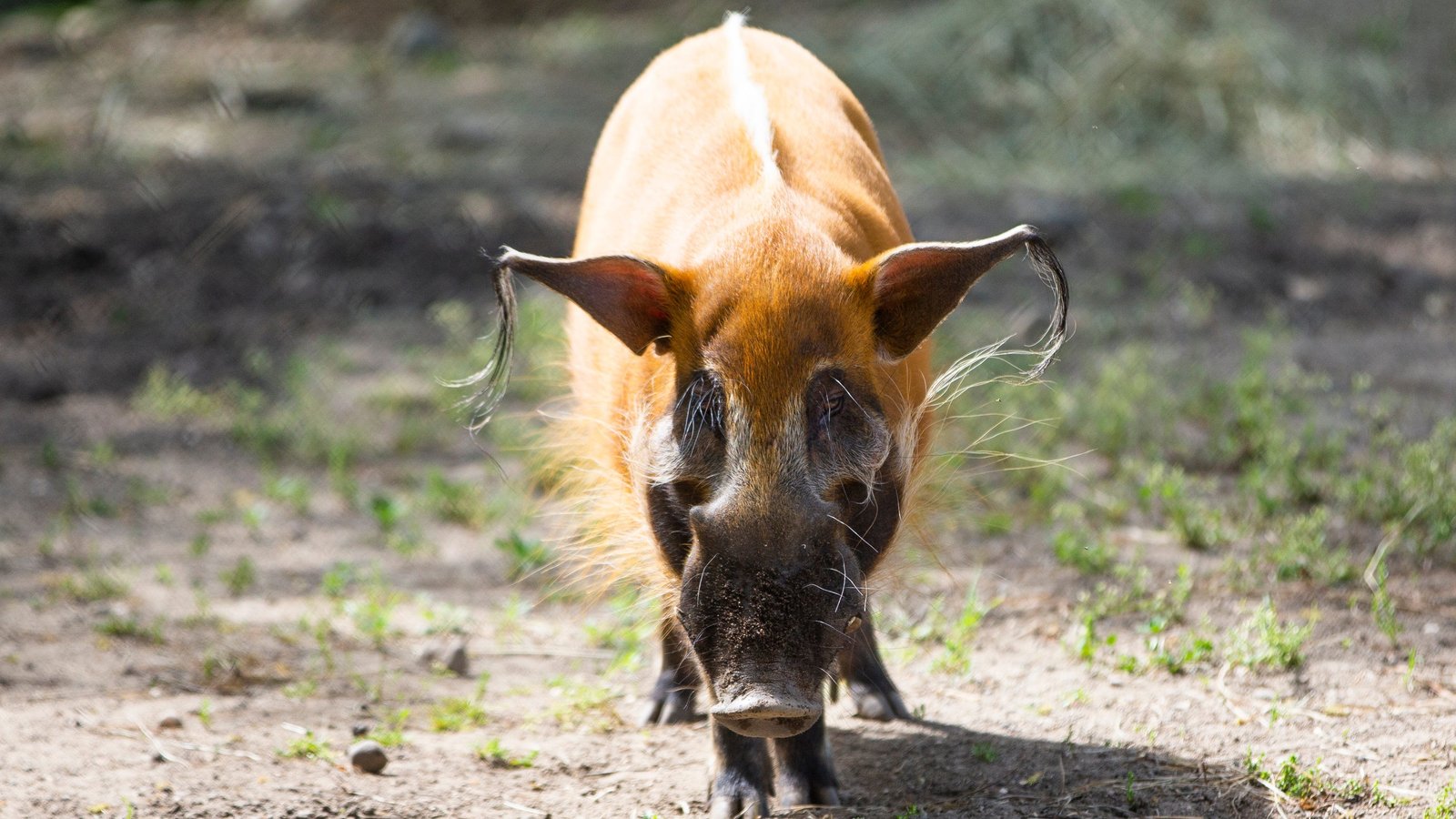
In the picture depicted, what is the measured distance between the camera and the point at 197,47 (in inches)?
473

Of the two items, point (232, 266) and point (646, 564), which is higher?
point (232, 266)

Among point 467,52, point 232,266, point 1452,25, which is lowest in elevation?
point 232,266

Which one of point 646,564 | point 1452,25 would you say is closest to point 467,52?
point 1452,25

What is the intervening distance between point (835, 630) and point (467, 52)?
9769mm

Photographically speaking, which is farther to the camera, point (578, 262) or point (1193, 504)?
point (1193, 504)

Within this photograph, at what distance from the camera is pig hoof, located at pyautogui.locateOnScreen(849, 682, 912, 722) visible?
396 centimetres

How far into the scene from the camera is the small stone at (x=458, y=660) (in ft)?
14.5

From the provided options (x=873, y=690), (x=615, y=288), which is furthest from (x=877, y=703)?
(x=615, y=288)

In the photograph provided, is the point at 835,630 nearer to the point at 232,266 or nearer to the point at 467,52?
the point at 232,266

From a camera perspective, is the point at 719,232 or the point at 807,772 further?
the point at 807,772

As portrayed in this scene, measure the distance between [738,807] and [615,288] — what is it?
1.21m

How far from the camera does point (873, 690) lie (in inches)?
157

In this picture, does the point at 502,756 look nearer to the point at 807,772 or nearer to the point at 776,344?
the point at 807,772

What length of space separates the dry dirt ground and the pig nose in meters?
0.58
